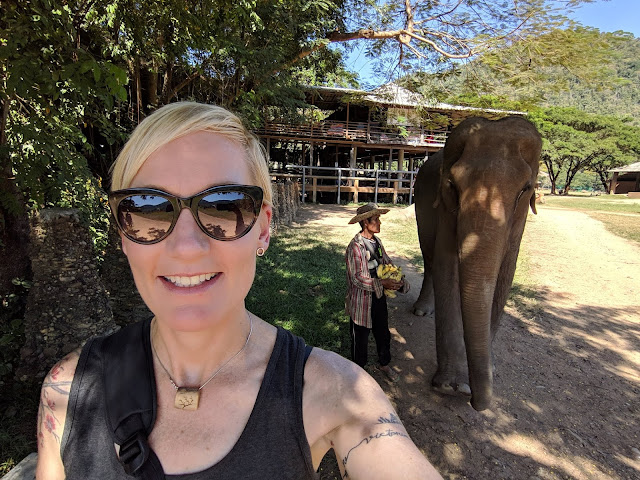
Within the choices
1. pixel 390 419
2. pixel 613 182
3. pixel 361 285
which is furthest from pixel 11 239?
pixel 613 182

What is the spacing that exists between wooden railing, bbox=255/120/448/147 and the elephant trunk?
68.5ft

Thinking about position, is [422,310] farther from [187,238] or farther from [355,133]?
[355,133]

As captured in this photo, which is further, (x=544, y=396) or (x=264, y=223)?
(x=544, y=396)

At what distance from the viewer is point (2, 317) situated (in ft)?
11.4

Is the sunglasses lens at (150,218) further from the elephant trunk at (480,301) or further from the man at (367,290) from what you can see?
the man at (367,290)

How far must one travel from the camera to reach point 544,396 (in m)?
3.95

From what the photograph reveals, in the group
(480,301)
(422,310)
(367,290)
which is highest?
(480,301)

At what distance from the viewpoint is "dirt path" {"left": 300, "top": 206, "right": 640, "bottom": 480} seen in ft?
10.1

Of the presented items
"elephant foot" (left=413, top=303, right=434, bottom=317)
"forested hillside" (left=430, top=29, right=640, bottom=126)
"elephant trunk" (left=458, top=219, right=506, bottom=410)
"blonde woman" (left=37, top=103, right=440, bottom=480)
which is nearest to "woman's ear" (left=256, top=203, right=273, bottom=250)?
"blonde woman" (left=37, top=103, right=440, bottom=480)

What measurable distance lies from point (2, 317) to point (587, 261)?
12.4 m

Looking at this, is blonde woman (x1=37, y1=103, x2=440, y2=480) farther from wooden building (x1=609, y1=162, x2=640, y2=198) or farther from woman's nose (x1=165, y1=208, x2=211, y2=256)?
wooden building (x1=609, y1=162, x2=640, y2=198)

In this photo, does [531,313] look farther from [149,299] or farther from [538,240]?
[538,240]

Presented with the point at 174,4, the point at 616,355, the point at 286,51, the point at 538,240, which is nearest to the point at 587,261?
the point at 538,240

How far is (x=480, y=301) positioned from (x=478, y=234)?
56 centimetres
